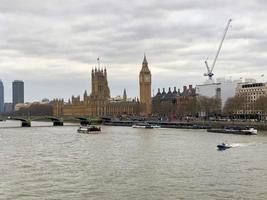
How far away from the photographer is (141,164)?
4072cm

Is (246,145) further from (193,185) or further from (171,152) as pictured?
(193,185)

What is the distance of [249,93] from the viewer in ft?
500

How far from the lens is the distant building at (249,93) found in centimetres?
13338

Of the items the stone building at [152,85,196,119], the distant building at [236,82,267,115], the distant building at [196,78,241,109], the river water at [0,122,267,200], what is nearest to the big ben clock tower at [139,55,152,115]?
the stone building at [152,85,196,119]

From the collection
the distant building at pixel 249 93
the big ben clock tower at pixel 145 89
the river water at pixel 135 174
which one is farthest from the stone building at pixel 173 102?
the river water at pixel 135 174

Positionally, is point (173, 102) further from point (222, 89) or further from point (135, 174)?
point (135, 174)

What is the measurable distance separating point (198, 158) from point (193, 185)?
44.5 feet

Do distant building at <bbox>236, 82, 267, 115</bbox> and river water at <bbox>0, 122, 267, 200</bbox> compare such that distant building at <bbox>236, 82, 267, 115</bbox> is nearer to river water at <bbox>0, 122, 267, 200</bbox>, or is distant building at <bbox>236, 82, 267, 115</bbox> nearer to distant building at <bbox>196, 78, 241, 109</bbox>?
distant building at <bbox>196, 78, 241, 109</bbox>

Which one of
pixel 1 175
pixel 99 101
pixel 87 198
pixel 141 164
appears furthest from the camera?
pixel 99 101

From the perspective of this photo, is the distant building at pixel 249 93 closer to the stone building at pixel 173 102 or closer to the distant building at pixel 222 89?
the distant building at pixel 222 89

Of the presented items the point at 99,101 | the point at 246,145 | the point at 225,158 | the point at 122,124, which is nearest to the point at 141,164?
the point at 225,158

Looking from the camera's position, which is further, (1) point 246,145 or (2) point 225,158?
(1) point 246,145

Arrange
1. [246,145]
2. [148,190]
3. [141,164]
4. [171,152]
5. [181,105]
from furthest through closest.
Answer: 1. [181,105]
2. [246,145]
3. [171,152]
4. [141,164]
5. [148,190]

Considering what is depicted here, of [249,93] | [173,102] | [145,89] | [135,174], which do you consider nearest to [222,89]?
[249,93]
